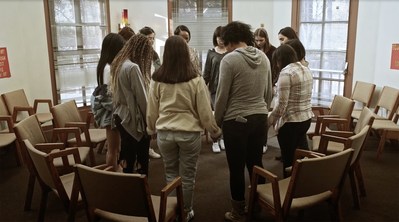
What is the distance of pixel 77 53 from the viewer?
15.8 ft

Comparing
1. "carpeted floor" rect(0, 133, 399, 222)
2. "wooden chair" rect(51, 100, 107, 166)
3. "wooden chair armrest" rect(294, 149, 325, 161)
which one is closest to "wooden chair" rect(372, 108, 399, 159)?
"carpeted floor" rect(0, 133, 399, 222)

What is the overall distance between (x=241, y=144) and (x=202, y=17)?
142 inches

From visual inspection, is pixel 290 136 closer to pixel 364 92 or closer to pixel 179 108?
pixel 179 108

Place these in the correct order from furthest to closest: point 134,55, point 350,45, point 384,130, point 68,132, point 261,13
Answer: point 261,13, point 350,45, point 384,130, point 68,132, point 134,55

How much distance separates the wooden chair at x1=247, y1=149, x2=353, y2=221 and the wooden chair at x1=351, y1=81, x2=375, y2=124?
2293 millimetres

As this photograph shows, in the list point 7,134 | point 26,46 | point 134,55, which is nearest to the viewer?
point 134,55

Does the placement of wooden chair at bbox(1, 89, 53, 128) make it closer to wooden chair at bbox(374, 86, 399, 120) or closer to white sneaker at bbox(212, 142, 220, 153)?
white sneaker at bbox(212, 142, 220, 153)

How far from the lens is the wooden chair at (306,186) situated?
1742 mm

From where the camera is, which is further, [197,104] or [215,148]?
[215,148]

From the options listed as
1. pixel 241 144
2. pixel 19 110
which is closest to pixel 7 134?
pixel 19 110

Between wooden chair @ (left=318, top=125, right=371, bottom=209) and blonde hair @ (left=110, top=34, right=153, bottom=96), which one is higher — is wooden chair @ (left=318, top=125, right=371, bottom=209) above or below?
below

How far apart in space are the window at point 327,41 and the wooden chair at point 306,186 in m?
3.03

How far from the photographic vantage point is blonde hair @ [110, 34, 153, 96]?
7.68 ft

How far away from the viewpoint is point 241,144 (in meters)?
2.17
